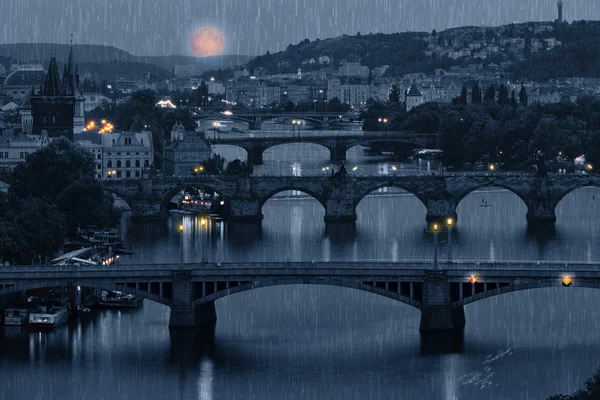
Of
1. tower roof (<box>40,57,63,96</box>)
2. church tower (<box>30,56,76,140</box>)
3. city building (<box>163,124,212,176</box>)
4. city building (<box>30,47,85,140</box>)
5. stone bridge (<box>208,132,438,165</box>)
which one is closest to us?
city building (<box>163,124,212,176</box>)

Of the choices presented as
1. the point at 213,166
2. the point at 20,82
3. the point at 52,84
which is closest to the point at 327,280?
the point at 213,166

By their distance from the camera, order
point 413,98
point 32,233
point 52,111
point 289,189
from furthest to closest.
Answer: point 413,98, point 52,111, point 289,189, point 32,233

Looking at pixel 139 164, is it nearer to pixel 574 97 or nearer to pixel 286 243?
pixel 286 243

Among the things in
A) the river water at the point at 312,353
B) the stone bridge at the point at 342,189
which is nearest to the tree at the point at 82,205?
the stone bridge at the point at 342,189

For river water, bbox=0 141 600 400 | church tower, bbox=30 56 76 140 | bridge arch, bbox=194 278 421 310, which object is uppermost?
church tower, bbox=30 56 76 140

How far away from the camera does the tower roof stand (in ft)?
269

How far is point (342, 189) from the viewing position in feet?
228

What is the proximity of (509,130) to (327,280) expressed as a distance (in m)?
53.8

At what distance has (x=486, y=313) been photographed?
150 ft

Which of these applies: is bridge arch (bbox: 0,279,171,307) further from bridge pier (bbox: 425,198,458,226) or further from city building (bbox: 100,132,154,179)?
city building (bbox: 100,132,154,179)

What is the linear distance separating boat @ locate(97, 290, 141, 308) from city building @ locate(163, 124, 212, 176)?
104 feet

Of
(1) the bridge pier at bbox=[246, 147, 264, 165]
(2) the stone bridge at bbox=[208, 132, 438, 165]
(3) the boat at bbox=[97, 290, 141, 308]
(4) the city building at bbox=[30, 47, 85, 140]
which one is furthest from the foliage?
(1) the bridge pier at bbox=[246, 147, 264, 165]

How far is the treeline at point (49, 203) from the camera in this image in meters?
50.5

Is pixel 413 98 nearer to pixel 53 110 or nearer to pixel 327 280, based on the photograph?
pixel 53 110
